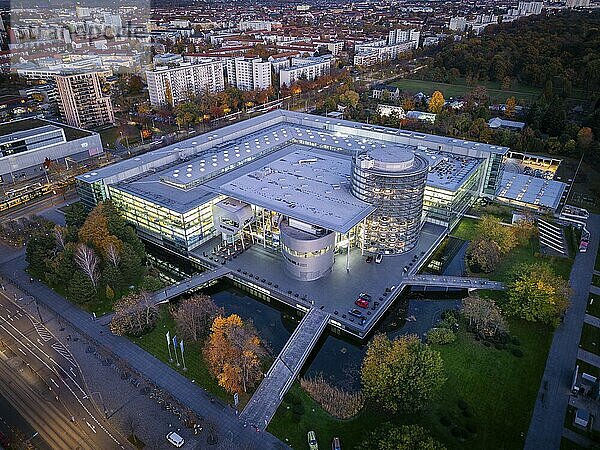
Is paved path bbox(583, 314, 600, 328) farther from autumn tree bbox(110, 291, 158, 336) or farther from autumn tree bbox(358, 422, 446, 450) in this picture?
autumn tree bbox(110, 291, 158, 336)

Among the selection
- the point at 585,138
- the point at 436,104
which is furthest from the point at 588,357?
the point at 436,104

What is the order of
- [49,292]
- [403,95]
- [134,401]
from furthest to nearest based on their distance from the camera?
1. [403,95]
2. [49,292]
3. [134,401]

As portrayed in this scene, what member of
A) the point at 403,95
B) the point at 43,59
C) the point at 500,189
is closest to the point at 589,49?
the point at 403,95

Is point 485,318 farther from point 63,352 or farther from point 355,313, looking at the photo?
point 63,352

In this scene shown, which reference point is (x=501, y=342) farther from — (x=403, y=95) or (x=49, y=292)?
(x=403, y=95)

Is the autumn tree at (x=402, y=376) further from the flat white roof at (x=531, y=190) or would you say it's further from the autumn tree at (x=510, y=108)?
the autumn tree at (x=510, y=108)

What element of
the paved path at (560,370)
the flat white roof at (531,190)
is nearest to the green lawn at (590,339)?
the paved path at (560,370)
